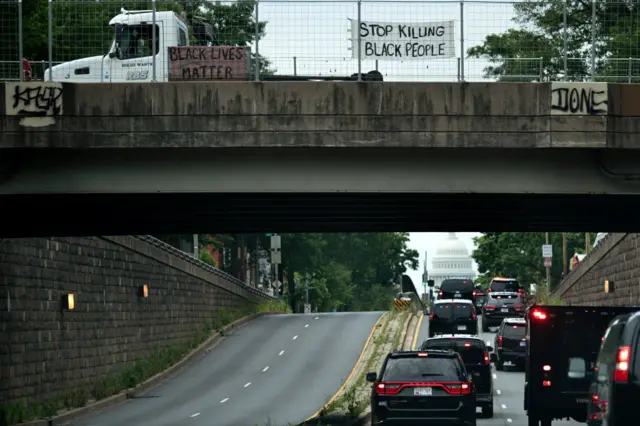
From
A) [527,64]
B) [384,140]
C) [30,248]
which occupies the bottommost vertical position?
[30,248]

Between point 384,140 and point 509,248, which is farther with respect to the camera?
point 509,248

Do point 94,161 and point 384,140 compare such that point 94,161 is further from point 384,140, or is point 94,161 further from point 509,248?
point 509,248

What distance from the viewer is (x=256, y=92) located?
21.3 metres

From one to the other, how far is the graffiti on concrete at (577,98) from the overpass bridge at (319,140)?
0.02 meters

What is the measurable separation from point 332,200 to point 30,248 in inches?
520

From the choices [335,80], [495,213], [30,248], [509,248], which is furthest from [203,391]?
[509,248]

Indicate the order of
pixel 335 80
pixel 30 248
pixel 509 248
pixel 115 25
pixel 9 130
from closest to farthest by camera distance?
pixel 9 130
pixel 335 80
pixel 115 25
pixel 30 248
pixel 509 248

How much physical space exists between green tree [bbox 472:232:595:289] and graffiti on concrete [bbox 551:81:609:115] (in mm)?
80991

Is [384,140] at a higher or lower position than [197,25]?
lower

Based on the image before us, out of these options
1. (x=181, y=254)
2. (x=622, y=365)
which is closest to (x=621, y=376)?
(x=622, y=365)

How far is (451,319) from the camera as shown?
49.5 metres

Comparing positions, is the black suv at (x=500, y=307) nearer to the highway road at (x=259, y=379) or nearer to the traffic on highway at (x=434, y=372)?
the traffic on highway at (x=434, y=372)

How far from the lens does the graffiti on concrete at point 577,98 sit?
21156 millimetres

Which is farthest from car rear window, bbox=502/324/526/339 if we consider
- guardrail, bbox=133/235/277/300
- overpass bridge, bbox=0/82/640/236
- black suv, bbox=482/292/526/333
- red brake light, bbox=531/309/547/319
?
overpass bridge, bbox=0/82/640/236
